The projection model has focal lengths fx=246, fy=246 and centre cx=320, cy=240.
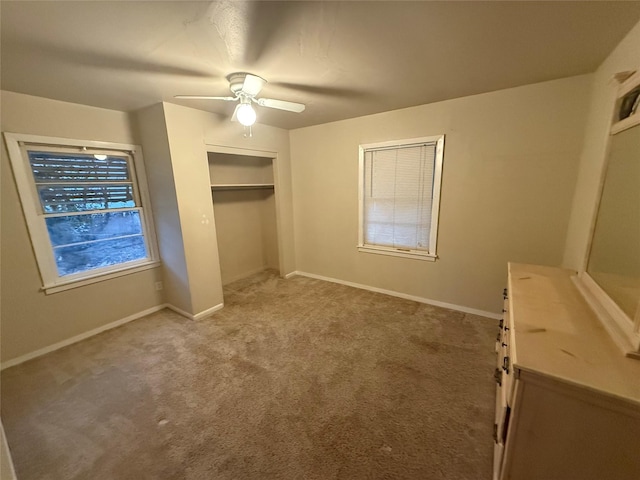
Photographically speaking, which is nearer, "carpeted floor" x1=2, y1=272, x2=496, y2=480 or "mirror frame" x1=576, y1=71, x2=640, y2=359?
"mirror frame" x1=576, y1=71, x2=640, y2=359

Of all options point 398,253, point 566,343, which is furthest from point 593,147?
point 398,253

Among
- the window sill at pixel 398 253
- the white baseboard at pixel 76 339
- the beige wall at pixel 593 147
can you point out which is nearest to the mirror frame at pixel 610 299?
the beige wall at pixel 593 147

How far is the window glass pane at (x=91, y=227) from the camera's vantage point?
2469 mm

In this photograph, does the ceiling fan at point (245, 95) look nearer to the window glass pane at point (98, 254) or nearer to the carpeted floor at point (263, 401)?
the window glass pane at point (98, 254)

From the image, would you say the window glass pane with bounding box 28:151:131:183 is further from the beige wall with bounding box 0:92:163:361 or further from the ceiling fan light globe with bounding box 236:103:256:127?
the ceiling fan light globe with bounding box 236:103:256:127

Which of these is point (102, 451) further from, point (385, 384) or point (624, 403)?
point (624, 403)

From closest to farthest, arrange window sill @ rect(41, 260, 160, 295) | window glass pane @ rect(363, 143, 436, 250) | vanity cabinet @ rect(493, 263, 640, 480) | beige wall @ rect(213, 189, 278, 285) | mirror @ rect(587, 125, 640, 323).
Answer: vanity cabinet @ rect(493, 263, 640, 480) < mirror @ rect(587, 125, 640, 323) < window sill @ rect(41, 260, 160, 295) < window glass pane @ rect(363, 143, 436, 250) < beige wall @ rect(213, 189, 278, 285)

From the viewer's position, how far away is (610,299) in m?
1.13

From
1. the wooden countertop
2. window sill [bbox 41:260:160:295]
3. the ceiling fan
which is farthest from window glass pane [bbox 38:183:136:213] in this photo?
the wooden countertop

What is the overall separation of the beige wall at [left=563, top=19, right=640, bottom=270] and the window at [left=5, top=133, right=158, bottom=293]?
4.13m

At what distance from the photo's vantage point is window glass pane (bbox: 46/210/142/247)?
2.47 meters

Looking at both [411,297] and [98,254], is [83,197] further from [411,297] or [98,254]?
[411,297]

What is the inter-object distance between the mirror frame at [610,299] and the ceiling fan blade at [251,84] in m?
2.15

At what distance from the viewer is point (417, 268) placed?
3.14 meters
